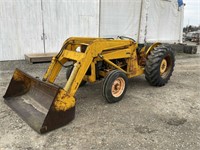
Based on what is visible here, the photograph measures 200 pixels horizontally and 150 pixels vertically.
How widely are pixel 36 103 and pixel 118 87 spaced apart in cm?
166

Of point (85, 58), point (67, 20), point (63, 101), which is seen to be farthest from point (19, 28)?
point (63, 101)

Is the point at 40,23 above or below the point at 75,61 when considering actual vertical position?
above

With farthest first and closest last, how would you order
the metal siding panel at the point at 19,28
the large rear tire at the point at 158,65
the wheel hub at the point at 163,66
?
the metal siding panel at the point at 19,28 → the wheel hub at the point at 163,66 → the large rear tire at the point at 158,65

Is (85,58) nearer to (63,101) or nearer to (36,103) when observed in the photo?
(63,101)

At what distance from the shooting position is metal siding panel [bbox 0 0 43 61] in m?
7.94

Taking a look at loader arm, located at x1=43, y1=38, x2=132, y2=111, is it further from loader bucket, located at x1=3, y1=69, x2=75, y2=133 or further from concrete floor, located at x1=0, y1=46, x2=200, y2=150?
concrete floor, located at x1=0, y1=46, x2=200, y2=150

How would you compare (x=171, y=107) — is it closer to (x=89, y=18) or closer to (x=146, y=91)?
(x=146, y=91)

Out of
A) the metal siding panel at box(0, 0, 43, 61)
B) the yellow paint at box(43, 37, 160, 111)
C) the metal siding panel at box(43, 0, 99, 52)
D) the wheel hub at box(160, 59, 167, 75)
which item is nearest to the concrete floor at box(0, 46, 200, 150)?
the yellow paint at box(43, 37, 160, 111)

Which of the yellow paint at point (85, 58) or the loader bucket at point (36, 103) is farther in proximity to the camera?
the yellow paint at point (85, 58)

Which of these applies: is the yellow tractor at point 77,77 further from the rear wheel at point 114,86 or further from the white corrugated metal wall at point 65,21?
the white corrugated metal wall at point 65,21

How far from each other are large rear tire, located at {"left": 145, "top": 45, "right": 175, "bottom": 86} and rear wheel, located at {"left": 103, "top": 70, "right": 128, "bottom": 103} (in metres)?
1.02

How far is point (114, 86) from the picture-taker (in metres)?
4.24

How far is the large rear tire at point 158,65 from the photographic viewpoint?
16.4 feet

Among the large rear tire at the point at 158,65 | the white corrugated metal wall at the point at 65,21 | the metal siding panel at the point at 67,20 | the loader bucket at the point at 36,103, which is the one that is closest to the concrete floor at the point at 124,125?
the loader bucket at the point at 36,103
